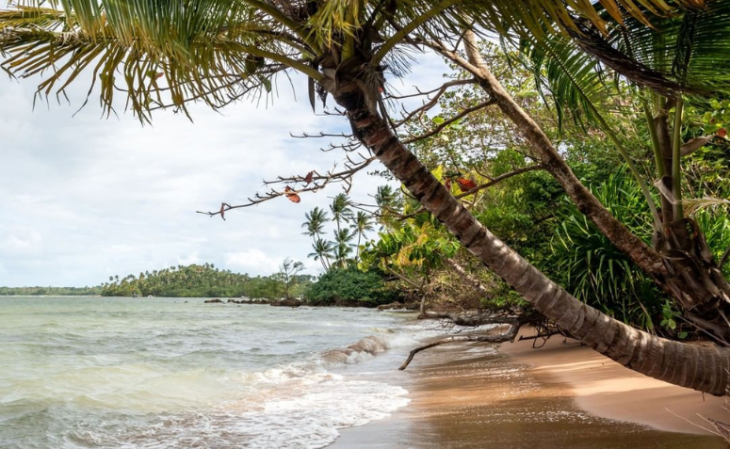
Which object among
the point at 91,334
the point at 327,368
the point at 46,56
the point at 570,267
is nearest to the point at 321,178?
the point at 46,56

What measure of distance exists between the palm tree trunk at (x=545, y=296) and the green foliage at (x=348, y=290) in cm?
4349

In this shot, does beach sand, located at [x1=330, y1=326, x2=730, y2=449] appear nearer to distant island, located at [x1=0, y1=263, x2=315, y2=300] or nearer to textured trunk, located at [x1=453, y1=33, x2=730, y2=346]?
textured trunk, located at [x1=453, y1=33, x2=730, y2=346]

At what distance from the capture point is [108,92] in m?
4.00

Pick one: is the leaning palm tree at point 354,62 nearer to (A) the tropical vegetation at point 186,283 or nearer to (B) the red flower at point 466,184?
(B) the red flower at point 466,184

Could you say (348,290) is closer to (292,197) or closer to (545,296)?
(292,197)

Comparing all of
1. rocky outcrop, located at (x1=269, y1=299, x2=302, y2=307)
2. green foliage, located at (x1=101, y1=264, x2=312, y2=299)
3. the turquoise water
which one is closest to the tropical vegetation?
green foliage, located at (x1=101, y1=264, x2=312, y2=299)

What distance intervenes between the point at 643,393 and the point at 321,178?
3726mm

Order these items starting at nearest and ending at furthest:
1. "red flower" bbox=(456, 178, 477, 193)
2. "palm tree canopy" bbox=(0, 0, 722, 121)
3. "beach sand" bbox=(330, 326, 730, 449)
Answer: "palm tree canopy" bbox=(0, 0, 722, 121)
"beach sand" bbox=(330, 326, 730, 449)
"red flower" bbox=(456, 178, 477, 193)

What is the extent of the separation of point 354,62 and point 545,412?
152 inches

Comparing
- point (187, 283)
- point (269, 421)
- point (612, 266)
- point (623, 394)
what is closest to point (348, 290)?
point (612, 266)

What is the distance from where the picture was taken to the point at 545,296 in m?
3.77

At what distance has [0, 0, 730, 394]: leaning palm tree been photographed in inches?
127

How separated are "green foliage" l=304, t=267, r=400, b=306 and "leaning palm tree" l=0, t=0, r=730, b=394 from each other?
43517mm

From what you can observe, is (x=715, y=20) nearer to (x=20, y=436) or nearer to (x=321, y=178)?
(x=321, y=178)
